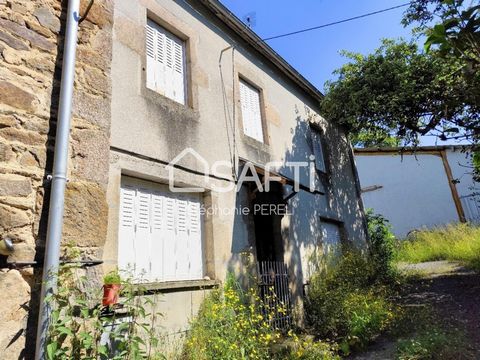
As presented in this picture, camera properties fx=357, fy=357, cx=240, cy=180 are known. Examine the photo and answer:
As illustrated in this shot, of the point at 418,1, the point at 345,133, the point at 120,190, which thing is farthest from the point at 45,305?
the point at 345,133

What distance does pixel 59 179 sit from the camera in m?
3.06

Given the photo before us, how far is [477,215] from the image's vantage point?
18297 millimetres

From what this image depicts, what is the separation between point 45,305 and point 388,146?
20.0 meters

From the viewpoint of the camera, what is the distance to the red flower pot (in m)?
3.31

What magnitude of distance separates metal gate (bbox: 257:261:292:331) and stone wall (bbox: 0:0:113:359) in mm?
3444

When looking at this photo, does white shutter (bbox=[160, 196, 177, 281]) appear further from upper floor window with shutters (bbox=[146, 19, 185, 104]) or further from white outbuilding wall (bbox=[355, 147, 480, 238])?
white outbuilding wall (bbox=[355, 147, 480, 238])

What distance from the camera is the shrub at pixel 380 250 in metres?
8.94

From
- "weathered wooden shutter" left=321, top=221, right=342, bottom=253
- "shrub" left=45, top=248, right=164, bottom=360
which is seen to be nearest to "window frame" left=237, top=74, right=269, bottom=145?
"weathered wooden shutter" left=321, top=221, right=342, bottom=253

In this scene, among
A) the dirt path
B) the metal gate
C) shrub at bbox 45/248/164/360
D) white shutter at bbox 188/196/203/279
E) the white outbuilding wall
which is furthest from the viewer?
the white outbuilding wall

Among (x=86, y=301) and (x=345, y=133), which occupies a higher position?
(x=345, y=133)

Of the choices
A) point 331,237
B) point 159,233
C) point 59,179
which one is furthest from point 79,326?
point 331,237

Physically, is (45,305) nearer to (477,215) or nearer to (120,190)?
(120,190)

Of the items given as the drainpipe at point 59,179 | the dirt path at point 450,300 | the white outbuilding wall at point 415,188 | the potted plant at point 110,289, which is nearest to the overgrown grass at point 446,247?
the dirt path at point 450,300

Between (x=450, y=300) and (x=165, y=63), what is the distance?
7.09 metres
